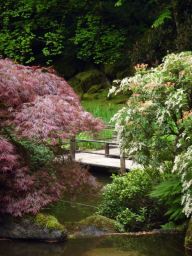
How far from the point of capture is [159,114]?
9922 mm

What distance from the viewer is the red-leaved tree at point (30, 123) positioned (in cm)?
1012

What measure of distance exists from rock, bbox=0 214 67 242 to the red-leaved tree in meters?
0.19

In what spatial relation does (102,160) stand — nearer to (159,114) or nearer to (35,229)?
(35,229)

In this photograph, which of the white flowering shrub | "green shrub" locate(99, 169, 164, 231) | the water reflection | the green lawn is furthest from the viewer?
the green lawn

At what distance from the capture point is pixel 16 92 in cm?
1037

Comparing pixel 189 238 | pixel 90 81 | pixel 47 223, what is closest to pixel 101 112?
pixel 90 81

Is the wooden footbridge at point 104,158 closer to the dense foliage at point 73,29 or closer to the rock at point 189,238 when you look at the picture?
the rock at point 189,238

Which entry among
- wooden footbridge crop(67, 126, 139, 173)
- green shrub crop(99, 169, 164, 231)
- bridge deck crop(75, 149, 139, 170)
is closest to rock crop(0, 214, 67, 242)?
green shrub crop(99, 169, 164, 231)

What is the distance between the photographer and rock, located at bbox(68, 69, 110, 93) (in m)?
30.8

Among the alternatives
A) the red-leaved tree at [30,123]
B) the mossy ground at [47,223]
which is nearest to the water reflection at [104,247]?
the mossy ground at [47,223]

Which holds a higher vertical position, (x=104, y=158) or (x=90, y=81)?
(x=90, y=81)

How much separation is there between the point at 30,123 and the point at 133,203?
2739 millimetres

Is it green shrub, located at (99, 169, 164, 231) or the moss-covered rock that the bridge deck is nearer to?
green shrub, located at (99, 169, 164, 231)

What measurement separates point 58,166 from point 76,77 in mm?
20941
